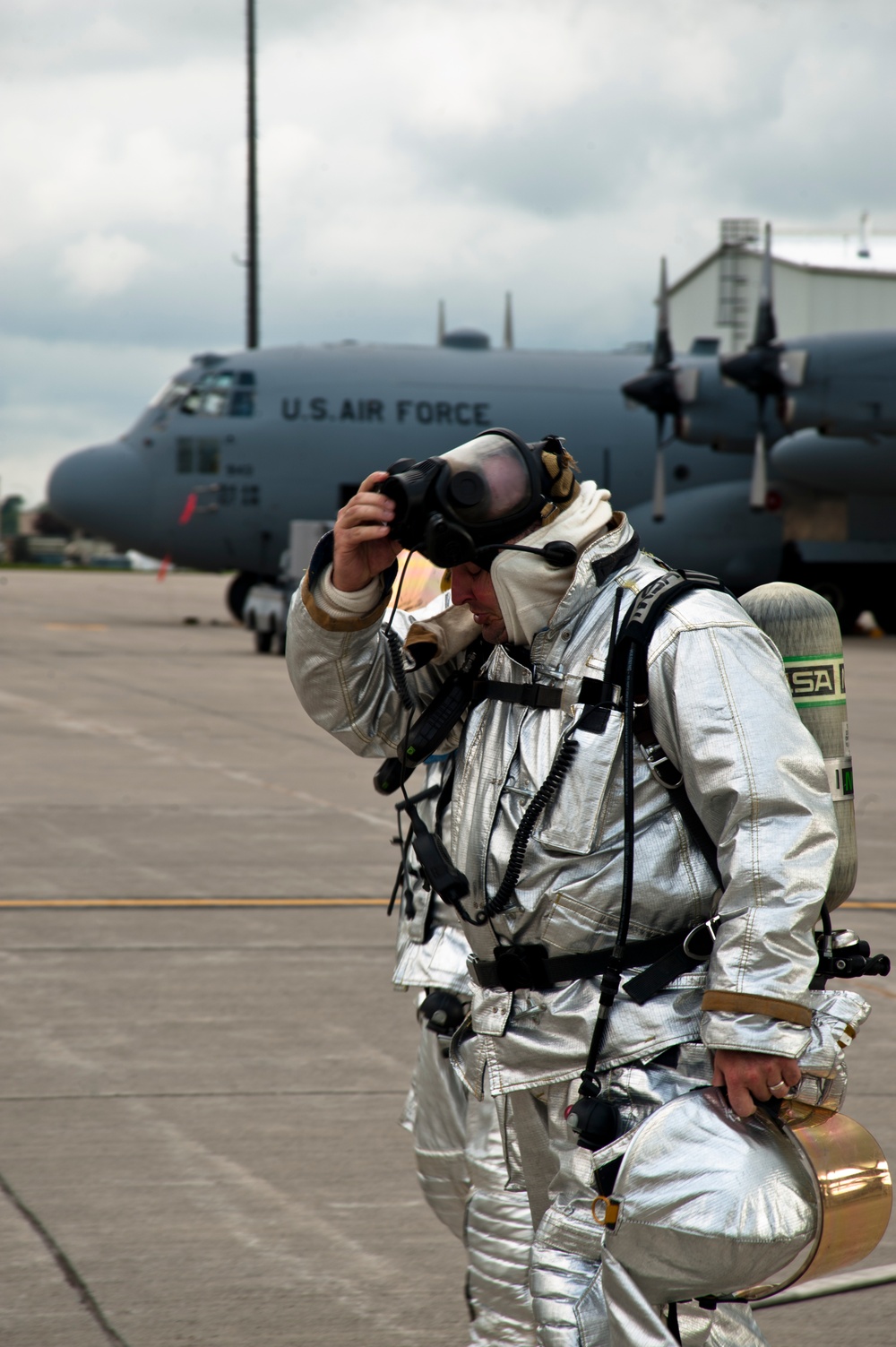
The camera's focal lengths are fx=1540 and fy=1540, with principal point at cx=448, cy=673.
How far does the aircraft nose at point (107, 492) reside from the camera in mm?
23281

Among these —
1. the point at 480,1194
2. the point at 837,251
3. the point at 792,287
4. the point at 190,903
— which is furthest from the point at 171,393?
the point at 837,251

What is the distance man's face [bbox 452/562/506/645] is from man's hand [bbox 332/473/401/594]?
0.12 metres

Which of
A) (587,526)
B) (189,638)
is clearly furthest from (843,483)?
(587,526)

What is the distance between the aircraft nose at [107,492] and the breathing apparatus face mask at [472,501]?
21.3 meters

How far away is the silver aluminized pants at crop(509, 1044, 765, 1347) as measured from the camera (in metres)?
2.44

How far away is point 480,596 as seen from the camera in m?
2.67

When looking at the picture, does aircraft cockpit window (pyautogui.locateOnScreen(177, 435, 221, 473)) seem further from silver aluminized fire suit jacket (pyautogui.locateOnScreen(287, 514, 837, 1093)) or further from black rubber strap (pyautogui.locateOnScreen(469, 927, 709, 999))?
black rubber strap (pyautogui.locateOnScreen(469, 927, 709, 999))

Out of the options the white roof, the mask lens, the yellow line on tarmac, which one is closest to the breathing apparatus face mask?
the mask lens

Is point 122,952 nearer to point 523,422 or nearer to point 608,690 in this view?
point 608,690

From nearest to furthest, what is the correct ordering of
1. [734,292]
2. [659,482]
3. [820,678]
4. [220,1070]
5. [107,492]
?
[820,678] → [220,1070] → [107,492] → [659,482] → [734,292]

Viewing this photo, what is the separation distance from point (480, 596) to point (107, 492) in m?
21.4

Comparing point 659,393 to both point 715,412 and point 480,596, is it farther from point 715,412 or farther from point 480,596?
point 480,596

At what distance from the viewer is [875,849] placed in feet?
29.4

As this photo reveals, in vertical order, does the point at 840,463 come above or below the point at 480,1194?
above
